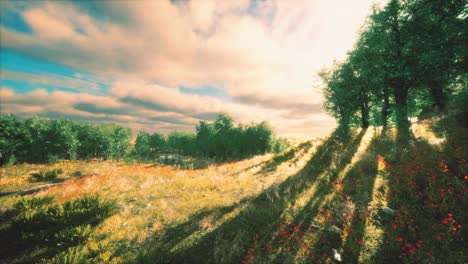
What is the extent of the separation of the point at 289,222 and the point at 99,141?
7768 centimetres

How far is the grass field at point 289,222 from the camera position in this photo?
457 cm

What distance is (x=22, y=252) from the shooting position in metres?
5.71

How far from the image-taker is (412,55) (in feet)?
38.0

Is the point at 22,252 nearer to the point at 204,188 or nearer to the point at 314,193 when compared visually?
the point at 204,188

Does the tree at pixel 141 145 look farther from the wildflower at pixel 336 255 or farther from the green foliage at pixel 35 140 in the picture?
the wildflower at pixel 336 255

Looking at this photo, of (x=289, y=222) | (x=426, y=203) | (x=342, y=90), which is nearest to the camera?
(x=426, y=203)

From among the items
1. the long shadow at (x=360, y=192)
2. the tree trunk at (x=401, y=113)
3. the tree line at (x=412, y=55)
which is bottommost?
the long shadow at (x=360, y=192)

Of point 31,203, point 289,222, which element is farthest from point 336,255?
point 31,203

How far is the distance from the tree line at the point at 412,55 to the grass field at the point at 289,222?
4.82m

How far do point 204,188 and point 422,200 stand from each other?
9.97 metres

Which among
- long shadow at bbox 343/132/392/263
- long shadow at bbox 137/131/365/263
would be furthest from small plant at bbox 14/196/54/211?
long shadow at bbox 343/132/392/263

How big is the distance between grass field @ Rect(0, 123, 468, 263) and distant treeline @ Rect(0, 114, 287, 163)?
38999 millimetres

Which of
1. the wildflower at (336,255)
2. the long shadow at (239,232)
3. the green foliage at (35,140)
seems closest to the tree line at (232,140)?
the green foliage at (35,140)

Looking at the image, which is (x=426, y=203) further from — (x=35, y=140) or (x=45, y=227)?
(x=35, y=140)
